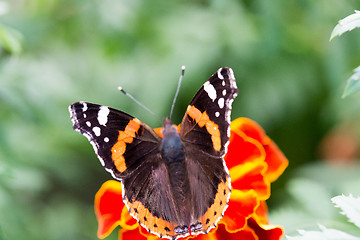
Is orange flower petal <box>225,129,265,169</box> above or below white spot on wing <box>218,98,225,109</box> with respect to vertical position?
below

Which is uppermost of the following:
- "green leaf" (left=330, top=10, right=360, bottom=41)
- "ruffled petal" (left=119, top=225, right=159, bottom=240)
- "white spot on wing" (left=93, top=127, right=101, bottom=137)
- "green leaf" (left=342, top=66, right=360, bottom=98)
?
"green leaf" (left=330, top=10, right=360, bottom=41)

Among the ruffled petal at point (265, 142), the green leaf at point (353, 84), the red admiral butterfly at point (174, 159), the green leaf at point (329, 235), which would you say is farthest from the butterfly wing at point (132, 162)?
the green leaf at point (353, 84)

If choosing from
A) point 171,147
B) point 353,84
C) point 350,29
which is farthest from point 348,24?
point 171,147

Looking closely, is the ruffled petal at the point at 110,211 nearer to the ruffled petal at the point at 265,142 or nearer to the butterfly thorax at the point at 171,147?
the butterfly thorax at the point at 171,147

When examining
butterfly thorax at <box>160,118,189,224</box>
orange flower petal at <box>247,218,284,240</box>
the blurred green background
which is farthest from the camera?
the blurred green background

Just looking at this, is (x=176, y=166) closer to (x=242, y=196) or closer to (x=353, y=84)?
(x=242, y=196)

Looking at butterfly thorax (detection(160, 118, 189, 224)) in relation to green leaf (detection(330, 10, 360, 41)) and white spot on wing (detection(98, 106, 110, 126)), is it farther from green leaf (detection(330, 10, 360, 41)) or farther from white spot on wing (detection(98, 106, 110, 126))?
green leaf (detection(330, 10, 360, 41))

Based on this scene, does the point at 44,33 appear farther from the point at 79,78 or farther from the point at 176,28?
the point at 176,28

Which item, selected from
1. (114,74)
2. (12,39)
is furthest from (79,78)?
(12,39)

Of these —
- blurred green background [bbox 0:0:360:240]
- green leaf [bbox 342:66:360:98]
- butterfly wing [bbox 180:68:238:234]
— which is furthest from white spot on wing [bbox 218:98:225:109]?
blurred green background [bbox 0:0:360:240]
